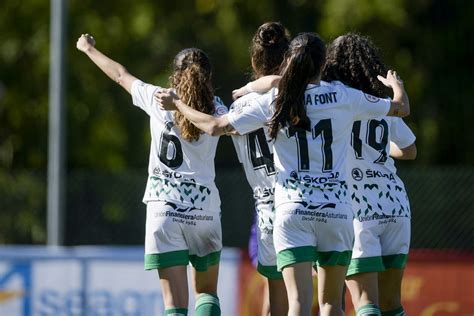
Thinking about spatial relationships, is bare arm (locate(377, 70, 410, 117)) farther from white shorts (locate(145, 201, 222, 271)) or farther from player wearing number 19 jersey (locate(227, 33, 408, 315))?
white shorts (locate(145, 201, 222, 271))

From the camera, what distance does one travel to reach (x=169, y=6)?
21.8 m

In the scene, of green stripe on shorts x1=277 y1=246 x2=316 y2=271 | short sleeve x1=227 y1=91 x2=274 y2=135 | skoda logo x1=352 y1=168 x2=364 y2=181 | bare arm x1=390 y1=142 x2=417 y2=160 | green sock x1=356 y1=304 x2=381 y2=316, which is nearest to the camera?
green stripe on shorts x1=277 y1=246 x2=316 y2=271

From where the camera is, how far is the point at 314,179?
6422 millimetres

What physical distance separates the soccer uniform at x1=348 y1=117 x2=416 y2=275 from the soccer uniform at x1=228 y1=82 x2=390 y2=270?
573 mm

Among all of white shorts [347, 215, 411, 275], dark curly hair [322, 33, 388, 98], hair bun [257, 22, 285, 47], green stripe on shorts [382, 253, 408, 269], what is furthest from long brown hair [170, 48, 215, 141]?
green stripe on shorts [382, 253, 408, 269]

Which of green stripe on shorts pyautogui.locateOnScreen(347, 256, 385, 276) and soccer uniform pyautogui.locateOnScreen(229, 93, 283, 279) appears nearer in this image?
green stripe on shorts pyautogui.locateOnScreen(347, 256, 385, 276)

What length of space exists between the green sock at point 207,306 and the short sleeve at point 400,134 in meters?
1.60

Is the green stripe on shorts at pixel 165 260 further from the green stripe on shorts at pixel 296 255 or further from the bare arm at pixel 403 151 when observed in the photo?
the bare arm at pixel 403 151

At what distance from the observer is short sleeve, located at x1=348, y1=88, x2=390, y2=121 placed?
6.55 m

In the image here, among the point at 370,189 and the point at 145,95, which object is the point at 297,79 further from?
the point at 145,95

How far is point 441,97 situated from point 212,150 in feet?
47.0

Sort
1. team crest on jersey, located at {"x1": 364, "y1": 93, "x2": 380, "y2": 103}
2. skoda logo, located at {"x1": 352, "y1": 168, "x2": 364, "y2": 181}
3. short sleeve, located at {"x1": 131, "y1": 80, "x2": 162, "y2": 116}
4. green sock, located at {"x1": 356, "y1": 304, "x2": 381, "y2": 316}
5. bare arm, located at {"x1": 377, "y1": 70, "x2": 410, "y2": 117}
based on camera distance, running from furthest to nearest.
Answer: short sleeve, located at {"x1": 131, "y1": 80, "x2": 162, "y2": 116}
skoda logo, located at {"x1": 352, "y1": 168, "x2": 364, "y2": 181}
green sock, located at {"x1": 356, "y1": 304, "x2": 381, "y2": 316}
bare arm, located at {"x1": 377, "y1": 70, "x2": 410, "y2": 117}
team crest on jersey, located at {"x1": 364, "y1": 93, "x2": 380, "y2": 103}

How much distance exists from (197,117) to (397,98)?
1.23m

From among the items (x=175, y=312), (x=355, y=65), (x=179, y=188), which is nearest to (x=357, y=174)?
(x=355, y=65)
